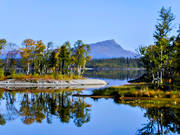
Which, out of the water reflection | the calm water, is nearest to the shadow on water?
the calm water

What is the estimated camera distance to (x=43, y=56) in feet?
212

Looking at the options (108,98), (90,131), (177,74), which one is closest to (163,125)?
(90,131)

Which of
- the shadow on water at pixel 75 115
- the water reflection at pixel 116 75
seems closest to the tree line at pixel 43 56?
the water reflection at pixel 116 75

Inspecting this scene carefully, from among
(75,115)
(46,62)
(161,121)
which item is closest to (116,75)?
(46,62)

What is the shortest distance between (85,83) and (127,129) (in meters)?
A: 38.9

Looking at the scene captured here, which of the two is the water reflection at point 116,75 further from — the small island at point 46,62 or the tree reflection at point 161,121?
the tree reflection at point 161,121

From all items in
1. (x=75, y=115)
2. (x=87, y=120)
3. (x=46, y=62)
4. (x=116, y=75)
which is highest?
(x=46, y=62)

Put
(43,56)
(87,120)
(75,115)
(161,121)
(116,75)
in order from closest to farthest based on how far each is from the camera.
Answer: (161,121) → (87,120) → (75,115) → (43,56) → (116,75)

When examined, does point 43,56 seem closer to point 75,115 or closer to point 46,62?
point 46,62

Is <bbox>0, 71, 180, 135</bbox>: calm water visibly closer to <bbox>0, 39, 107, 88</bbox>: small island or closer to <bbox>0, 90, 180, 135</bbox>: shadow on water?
<bbox>0, 90, 180, 135</bbox>: shadow on water

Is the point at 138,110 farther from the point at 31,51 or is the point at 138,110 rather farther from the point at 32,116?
the point at 31,51

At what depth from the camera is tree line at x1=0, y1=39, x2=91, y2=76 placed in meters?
62.4

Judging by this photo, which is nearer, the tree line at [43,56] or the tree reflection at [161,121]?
the tree reflection at [161,121]

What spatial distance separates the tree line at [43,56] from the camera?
6241 centimetres
